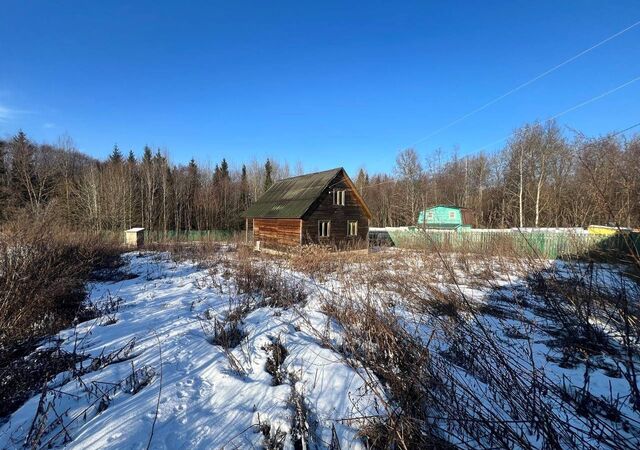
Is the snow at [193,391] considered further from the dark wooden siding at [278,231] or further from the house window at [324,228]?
the house window at [324,228]

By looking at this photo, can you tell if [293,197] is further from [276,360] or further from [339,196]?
[276,360]

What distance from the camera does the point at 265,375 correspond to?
3.95m

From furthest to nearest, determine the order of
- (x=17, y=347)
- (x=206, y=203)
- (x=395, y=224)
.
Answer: (x=395, y=224)
(x=206, y=203)
(x=17, y=347)

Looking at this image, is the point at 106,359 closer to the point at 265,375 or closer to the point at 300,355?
the point at 265,375

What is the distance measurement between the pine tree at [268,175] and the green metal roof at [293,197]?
997 inches

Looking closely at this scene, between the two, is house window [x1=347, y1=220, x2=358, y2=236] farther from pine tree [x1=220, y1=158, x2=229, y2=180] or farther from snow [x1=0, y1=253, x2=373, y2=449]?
pine tree [x1=220, y1=158, x2=229, y2=180]

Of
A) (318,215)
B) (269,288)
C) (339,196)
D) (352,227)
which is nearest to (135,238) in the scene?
(318,215)

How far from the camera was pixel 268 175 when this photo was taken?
52062mm

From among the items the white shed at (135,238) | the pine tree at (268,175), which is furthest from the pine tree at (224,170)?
the white shed at (135,238)

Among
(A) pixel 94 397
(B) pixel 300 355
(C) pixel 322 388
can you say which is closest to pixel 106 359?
(A) pixel 94 397

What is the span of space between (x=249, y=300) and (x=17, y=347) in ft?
12.3

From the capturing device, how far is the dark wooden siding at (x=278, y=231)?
20.0m

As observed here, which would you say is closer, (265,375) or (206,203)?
(265,375)

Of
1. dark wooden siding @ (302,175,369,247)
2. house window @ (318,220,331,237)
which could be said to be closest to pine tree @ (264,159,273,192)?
dark wooden siding @ (302,175,369,247)
